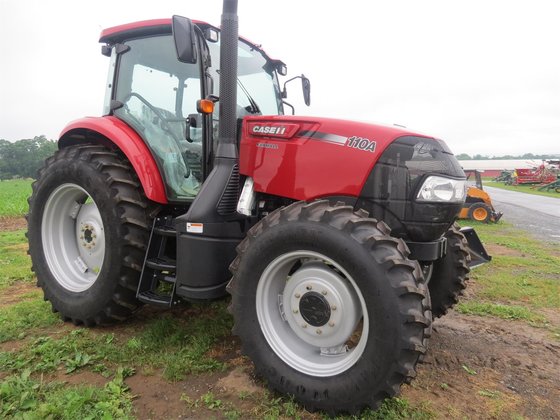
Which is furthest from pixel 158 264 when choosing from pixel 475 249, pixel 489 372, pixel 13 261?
pixel 13 261

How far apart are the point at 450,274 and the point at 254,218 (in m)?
1.61

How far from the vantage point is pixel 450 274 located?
3.08m

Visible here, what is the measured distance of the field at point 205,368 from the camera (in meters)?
2.14

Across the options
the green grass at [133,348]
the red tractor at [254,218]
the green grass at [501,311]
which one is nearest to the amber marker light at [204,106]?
the red tractor at [254,218]

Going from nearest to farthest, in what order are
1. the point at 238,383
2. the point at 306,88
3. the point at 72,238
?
the point at 238,383 < the point at 72,238 < the point at 306,88

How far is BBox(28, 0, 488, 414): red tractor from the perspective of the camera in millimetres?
2043

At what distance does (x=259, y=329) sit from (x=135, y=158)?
5.31 ft

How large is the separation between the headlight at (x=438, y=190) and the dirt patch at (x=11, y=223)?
1043 centimetres

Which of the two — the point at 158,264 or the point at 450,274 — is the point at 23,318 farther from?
the point at 450,274

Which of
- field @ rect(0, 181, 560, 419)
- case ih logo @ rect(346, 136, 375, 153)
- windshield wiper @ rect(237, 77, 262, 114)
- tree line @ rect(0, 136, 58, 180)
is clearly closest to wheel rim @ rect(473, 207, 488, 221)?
field @ rect(0, 181, 560, 419)

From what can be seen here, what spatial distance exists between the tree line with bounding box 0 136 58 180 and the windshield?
70282 mm

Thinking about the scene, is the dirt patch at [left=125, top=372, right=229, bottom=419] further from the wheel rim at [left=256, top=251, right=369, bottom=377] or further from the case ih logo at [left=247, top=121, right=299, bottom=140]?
the case ih logo at [left=247, top=121, right=299, bottom=140]

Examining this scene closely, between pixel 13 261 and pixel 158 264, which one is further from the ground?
pixel 158 264

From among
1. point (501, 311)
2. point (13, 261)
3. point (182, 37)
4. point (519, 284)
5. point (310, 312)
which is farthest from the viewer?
point (13, 261)
